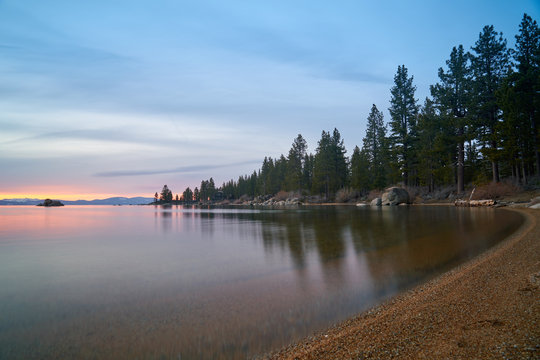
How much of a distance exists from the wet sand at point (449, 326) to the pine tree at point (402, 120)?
145 feet

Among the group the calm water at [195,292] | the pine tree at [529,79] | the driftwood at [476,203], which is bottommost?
the calm water at [195,292]

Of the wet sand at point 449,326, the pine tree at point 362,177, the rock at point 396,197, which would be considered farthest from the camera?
the pine tree at point 362,177

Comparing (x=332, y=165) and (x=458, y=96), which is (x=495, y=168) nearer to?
(x=458, y=96)

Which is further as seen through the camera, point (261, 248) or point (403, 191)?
point (403, 191)

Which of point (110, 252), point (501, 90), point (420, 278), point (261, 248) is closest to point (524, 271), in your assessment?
point (420, 278)

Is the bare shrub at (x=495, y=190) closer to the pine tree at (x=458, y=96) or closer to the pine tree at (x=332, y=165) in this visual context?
the pine tree at (x=458, y=96)

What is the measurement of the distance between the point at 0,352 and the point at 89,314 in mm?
1219

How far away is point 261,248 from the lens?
10.2 meters

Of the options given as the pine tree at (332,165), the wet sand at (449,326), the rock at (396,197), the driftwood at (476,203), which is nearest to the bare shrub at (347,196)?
the pine tree at (332,165)

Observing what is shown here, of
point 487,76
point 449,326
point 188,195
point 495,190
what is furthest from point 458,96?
point 188,195

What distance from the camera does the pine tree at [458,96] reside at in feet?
113

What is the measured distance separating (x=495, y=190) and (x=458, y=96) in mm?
13832

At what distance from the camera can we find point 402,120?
154ft

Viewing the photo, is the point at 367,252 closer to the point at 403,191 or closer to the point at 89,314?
the point at 89,314
